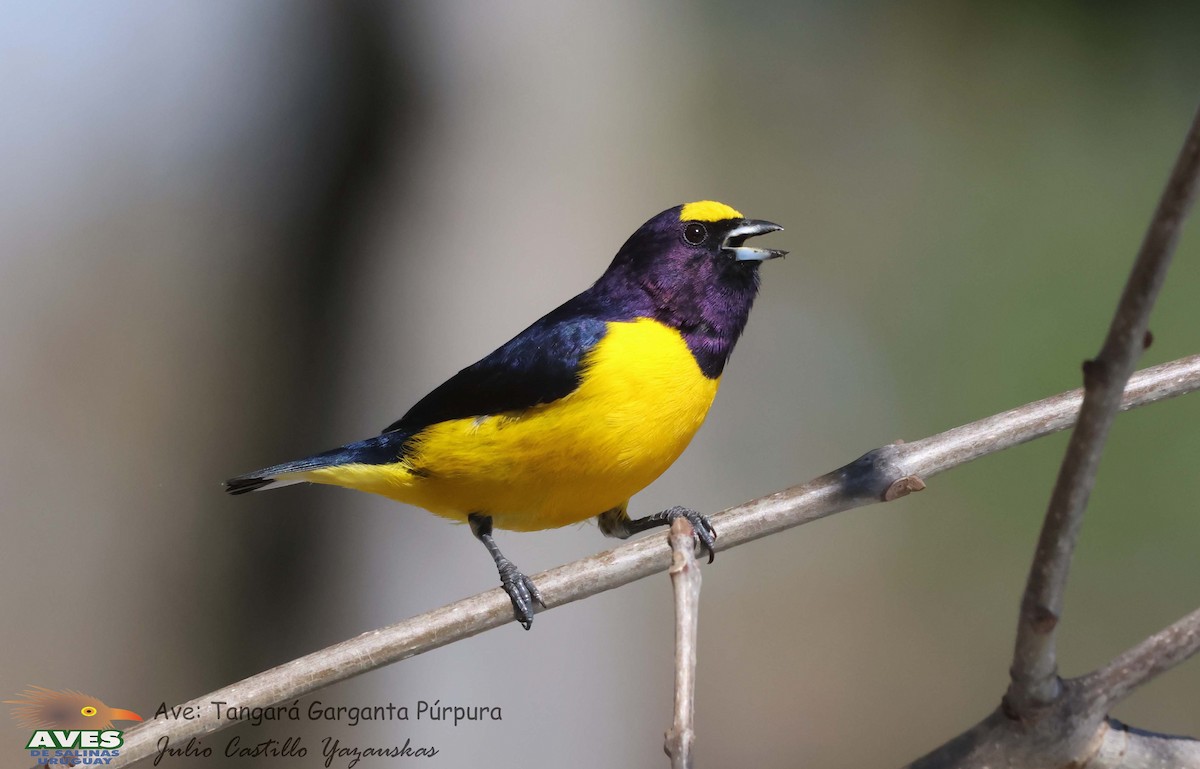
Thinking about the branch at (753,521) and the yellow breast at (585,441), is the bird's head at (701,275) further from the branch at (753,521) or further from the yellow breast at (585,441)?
the branch at (753,521)

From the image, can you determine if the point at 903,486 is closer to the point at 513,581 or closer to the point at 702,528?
the point at 702,528

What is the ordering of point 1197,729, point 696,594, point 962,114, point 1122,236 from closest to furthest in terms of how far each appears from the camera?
1. point 696,594
2. point 1197,729
3. point 1122,236
4. point 962,114

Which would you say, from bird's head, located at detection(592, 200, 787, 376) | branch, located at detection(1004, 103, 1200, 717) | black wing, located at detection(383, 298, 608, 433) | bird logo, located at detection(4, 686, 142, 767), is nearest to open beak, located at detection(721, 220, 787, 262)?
bird's head, located at detection(592, 200, 787, 376)

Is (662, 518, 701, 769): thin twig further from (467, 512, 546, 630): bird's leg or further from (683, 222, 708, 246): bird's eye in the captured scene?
(683, 222, 708, 246): bird's eye

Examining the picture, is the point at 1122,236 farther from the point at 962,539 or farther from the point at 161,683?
the point at 161,683

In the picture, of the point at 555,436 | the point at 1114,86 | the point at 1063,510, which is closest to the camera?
the point at 1063,510

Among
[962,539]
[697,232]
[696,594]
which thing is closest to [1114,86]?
[962,539]
